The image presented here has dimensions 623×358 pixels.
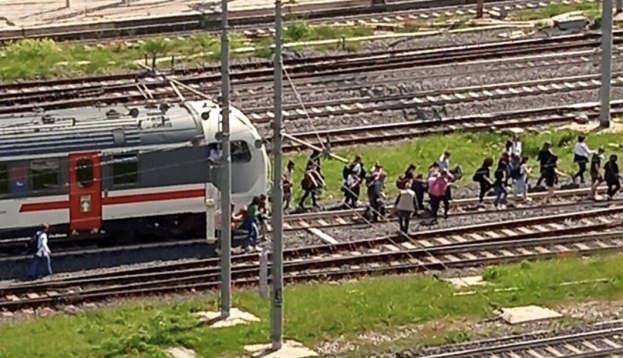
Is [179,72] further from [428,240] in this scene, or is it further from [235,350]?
[235,350]

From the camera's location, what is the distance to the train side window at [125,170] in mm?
36250

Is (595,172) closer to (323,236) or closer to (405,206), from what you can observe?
(405,206)

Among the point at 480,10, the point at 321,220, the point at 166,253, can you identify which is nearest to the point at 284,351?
the point at 166,253

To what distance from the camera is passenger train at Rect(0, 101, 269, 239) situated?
3572cm

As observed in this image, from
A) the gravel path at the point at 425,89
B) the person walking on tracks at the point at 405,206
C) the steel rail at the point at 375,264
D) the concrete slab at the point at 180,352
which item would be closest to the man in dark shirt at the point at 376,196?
the person walking on tracks at the point at 405,206

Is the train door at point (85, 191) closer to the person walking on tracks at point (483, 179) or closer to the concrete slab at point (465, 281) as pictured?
the concrete slab at point (465, 281)

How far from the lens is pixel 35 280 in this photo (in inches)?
1356

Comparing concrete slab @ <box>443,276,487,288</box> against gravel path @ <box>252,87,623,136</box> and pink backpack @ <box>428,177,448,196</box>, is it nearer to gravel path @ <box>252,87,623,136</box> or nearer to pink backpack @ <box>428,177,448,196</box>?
pink backpack @ <box>428,177,448,196</box>

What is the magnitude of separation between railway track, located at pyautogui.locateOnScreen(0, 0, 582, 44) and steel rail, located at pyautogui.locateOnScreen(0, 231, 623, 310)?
17.7 m

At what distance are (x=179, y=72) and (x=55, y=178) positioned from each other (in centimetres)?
1266

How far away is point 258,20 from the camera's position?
54562 millimetres

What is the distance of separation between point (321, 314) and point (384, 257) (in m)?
4.37

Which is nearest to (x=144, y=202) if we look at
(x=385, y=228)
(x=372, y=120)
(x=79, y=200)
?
(x=79, y=200)

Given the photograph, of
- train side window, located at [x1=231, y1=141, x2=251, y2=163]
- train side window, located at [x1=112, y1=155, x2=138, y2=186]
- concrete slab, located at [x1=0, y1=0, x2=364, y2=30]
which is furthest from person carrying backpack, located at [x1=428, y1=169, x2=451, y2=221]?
concrete slab, located at [x1=0, y1=0, x2=364, y2=30]
